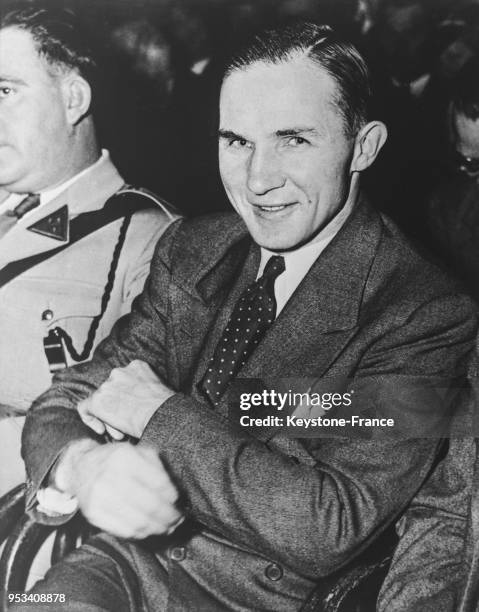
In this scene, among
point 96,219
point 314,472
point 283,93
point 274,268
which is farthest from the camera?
point 96,219

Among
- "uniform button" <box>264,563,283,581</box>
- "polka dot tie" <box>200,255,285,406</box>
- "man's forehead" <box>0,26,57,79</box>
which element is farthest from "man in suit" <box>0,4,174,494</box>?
"uniform button" <box>264,563,283,581</box>

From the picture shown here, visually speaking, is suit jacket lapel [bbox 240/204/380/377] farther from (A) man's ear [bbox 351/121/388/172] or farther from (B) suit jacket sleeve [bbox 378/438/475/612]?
(B) suit jacket sleeve [bbox 378/438/475/612]

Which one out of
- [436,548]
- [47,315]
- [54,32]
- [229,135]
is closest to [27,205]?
[47,315]

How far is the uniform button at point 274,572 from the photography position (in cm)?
152

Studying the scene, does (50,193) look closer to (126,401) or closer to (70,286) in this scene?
(70,286)

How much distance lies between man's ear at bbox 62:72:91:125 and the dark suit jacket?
37 centimetres

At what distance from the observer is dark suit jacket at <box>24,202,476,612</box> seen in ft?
4.67

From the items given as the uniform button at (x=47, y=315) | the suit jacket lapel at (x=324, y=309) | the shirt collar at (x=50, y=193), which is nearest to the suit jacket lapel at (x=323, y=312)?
the suit jacket lapel at (x=324, y=309)

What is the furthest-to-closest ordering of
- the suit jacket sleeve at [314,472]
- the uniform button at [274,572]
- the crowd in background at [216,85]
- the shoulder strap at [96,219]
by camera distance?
the shoulder strap at [96,219], the crowd in background at [216,85], the uniform button at [274,572], the suit jacket sleeve at [314,472]

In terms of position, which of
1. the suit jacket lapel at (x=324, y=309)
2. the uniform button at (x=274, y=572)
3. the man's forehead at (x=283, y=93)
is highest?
the man's forehead at (x=283, y=93)

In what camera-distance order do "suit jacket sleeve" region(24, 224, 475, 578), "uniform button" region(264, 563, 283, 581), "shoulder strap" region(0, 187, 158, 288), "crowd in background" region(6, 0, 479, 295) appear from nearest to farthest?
"suit jacket sleeve" region(24, 224, 475, 578), "uniform button" region(264, 563, 283, 581), "crowd in background" region(6, 0, 479, 295), "shoulder strap" region(0, 187, 158, 288)

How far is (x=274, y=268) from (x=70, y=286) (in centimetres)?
51

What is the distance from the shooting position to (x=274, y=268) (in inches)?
64.1

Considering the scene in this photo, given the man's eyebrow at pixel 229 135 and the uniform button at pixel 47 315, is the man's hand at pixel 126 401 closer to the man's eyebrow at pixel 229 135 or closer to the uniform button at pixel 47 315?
the uniform button at pixel 47 315
